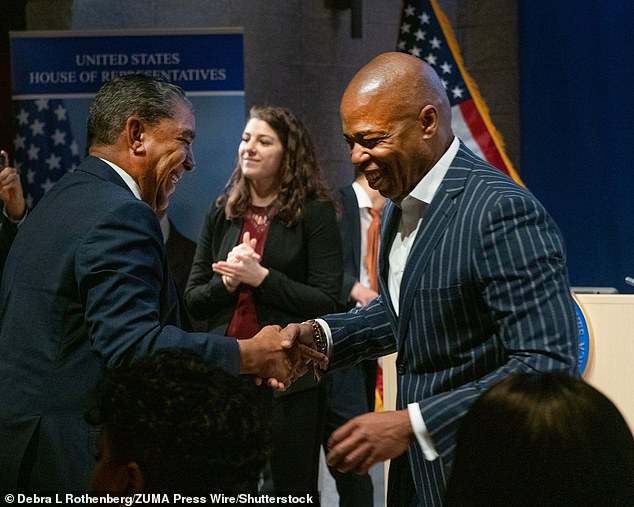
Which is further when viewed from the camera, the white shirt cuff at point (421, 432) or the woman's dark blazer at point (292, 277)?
the woman's dark blazer at point (292, 277)

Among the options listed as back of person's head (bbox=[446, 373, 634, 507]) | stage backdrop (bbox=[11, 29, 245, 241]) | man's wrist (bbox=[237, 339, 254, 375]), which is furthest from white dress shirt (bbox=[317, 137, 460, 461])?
stage backdrop (bbox=[11, 29, 245, 241])

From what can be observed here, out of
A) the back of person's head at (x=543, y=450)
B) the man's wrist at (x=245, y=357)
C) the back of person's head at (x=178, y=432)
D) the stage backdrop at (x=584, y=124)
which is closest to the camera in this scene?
the back of person's head at (x=543, y=450)

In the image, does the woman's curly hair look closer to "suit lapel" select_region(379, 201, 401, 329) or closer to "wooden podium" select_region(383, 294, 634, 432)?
"wooden podium" select_region(383, 294, 634, 432)

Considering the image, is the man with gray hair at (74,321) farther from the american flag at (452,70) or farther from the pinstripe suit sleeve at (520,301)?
the american flag at (452,70)

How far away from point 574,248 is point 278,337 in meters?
3.24

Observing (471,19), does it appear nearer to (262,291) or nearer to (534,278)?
(262,291)

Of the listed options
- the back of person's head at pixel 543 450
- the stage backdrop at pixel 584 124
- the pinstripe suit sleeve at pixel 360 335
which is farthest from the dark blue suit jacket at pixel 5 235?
the stage backdrop at pixel 584 124

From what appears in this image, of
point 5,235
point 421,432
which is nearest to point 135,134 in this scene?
point 421,432

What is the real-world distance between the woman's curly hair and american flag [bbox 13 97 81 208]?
4.33ft

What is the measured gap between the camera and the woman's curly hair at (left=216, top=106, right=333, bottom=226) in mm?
3883

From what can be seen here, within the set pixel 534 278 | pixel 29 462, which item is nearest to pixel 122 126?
pixel 29 462

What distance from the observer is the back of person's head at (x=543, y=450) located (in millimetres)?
1270

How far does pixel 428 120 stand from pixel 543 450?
3.37 ft

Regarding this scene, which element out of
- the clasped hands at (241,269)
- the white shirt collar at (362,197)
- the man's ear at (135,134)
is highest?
the man's ear at (135,134)
